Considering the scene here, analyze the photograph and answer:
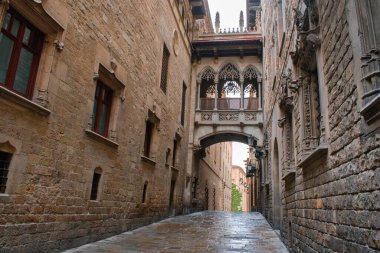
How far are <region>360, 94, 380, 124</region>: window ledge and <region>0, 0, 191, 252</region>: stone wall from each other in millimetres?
4406

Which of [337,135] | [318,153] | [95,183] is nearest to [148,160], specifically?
[95,183]

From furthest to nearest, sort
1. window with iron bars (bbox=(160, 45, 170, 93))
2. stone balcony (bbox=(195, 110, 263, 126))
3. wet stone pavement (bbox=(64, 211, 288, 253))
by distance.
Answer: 1. stone balcony (bbox=(195, 110, 263, 126))
2. window with iron bars (bbox=(160, 45, 170, 93))
3. wet stone pavement (bbox=(64, 211, 288, 253))

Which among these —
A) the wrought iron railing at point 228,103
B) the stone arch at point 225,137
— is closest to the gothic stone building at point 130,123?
the stone arch at point 225,137

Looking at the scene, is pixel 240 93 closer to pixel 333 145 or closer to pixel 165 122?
pixel 165 122

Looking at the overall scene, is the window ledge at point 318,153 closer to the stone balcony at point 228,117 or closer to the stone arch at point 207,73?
the stone balcony at point 228,117

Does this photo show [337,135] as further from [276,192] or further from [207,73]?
[207,73]

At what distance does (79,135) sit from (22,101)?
1814mm

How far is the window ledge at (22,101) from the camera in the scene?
14.0ft

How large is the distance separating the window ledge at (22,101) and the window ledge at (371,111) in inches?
170

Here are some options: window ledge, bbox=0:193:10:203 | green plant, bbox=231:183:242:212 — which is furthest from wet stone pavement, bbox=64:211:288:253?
green plant, bbox=231:183:242:212

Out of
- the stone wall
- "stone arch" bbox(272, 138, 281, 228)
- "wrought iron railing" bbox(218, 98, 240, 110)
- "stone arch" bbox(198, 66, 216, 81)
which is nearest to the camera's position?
the stone wall

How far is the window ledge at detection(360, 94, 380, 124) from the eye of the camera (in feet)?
7.48

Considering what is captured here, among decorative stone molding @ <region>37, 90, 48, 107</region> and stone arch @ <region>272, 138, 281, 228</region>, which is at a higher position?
decorative stone molding @ <region>37, 90, 48, 107</region>

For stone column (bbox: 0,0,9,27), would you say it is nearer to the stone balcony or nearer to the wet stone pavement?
the wet stone pavement
